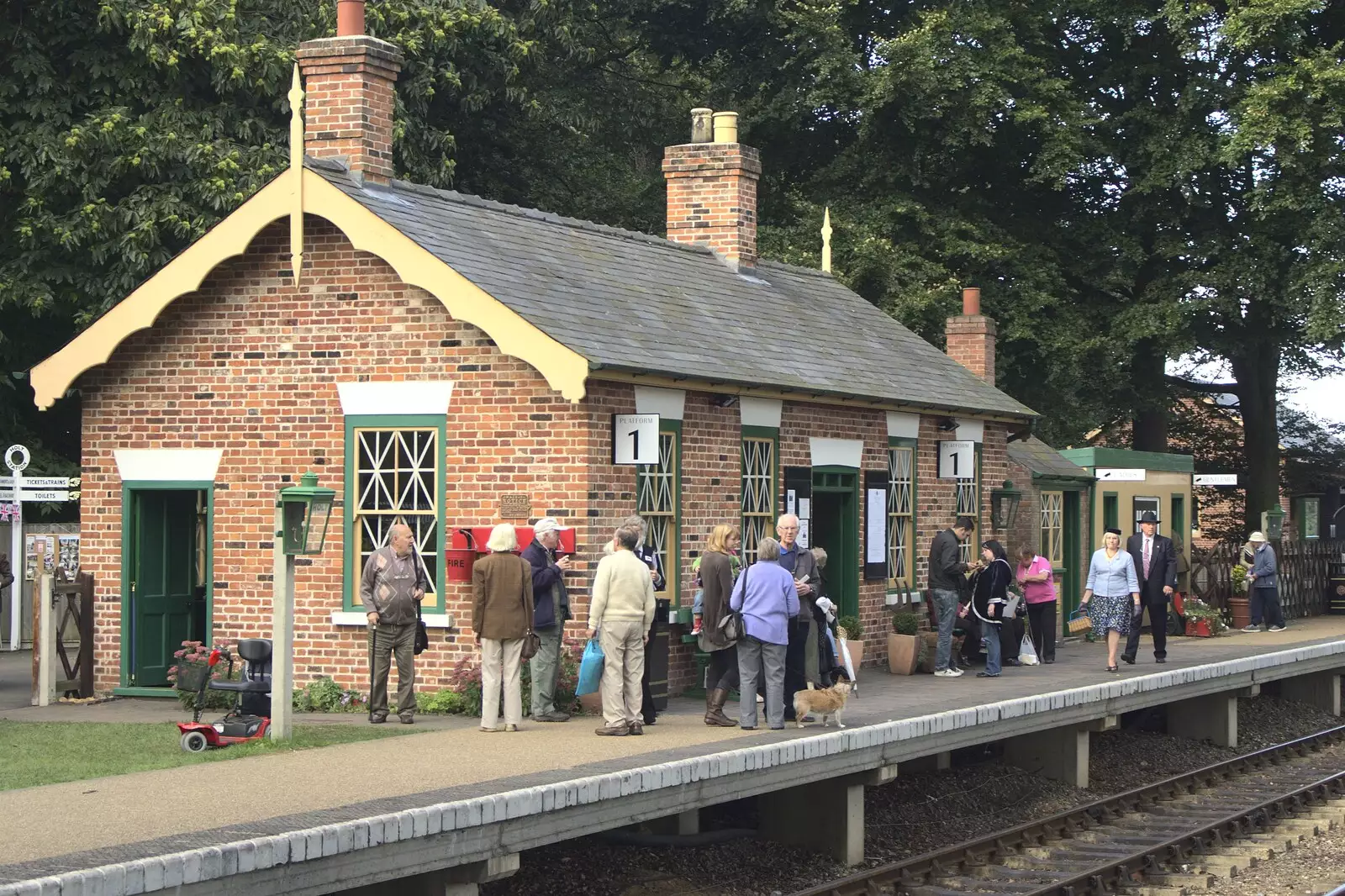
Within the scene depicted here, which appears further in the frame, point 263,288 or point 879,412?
point 879,412

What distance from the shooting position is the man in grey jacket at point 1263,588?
26.6m

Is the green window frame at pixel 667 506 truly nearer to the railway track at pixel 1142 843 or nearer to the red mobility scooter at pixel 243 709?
the red mobility scooter at pixel 243 709

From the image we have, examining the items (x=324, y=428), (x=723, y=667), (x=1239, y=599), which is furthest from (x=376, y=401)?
(x=1239, y=599)

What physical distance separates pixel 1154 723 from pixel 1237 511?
2012 centimetres

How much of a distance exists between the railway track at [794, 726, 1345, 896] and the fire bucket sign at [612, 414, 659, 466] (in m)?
3.92

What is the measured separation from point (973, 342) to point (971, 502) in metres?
5.34

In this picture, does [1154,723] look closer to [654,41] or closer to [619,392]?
[619,392]

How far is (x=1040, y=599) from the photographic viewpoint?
66.3 ft

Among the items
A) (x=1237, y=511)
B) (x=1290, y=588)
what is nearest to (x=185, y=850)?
(x=1290, y=588)

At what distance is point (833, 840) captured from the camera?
13125mm

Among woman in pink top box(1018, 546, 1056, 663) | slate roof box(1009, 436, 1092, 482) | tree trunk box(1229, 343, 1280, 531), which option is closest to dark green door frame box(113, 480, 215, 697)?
woman in pink top box(1018, 546, 1056, 663)

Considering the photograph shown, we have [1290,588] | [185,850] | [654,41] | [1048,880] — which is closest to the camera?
[185,850]

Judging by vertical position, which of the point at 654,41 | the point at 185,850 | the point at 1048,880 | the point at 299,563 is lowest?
the point at 1048,880

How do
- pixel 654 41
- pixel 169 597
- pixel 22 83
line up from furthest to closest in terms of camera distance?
pixel 654 41 → pixel 22 83 → pixel 169 597
